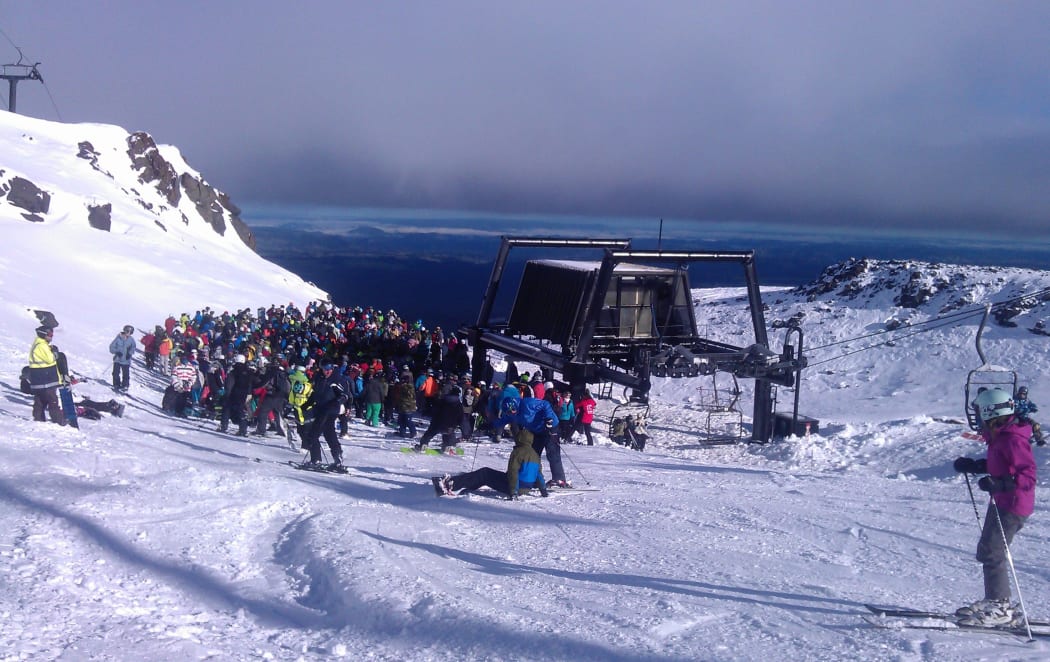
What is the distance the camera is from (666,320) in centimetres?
2164

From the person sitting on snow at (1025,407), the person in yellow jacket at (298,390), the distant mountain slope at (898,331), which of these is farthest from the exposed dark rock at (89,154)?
the person sitting on snow at (1025,407)

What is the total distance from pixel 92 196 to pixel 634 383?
42801 mm

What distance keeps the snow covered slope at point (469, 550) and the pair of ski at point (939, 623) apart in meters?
0.08

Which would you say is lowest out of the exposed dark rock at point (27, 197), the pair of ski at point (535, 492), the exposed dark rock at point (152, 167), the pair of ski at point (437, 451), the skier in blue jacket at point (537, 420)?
the pair of ski at point (437, 451)

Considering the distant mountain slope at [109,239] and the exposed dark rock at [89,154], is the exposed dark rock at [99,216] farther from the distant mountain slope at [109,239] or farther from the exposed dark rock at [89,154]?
the exposed dark rock at [89,154]

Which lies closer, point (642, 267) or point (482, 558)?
point (482, 558)

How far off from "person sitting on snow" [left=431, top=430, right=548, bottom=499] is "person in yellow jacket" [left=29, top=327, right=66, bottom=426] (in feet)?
17.2

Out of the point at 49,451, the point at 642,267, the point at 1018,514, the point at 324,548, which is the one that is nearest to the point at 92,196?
the point at 642,267

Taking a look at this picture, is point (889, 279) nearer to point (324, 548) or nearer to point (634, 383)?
point (634, 383)

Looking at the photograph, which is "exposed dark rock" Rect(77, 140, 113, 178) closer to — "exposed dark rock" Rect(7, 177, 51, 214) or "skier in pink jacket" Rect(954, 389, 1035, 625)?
"exposed dark rock" Rect(7, 177, 51, 214)

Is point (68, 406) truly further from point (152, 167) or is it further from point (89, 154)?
point (152, 167)

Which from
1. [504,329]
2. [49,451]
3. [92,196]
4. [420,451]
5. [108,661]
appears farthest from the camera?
[92,196]

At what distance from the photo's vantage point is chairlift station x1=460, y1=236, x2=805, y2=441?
18344mm

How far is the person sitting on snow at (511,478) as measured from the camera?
9.54 meters
